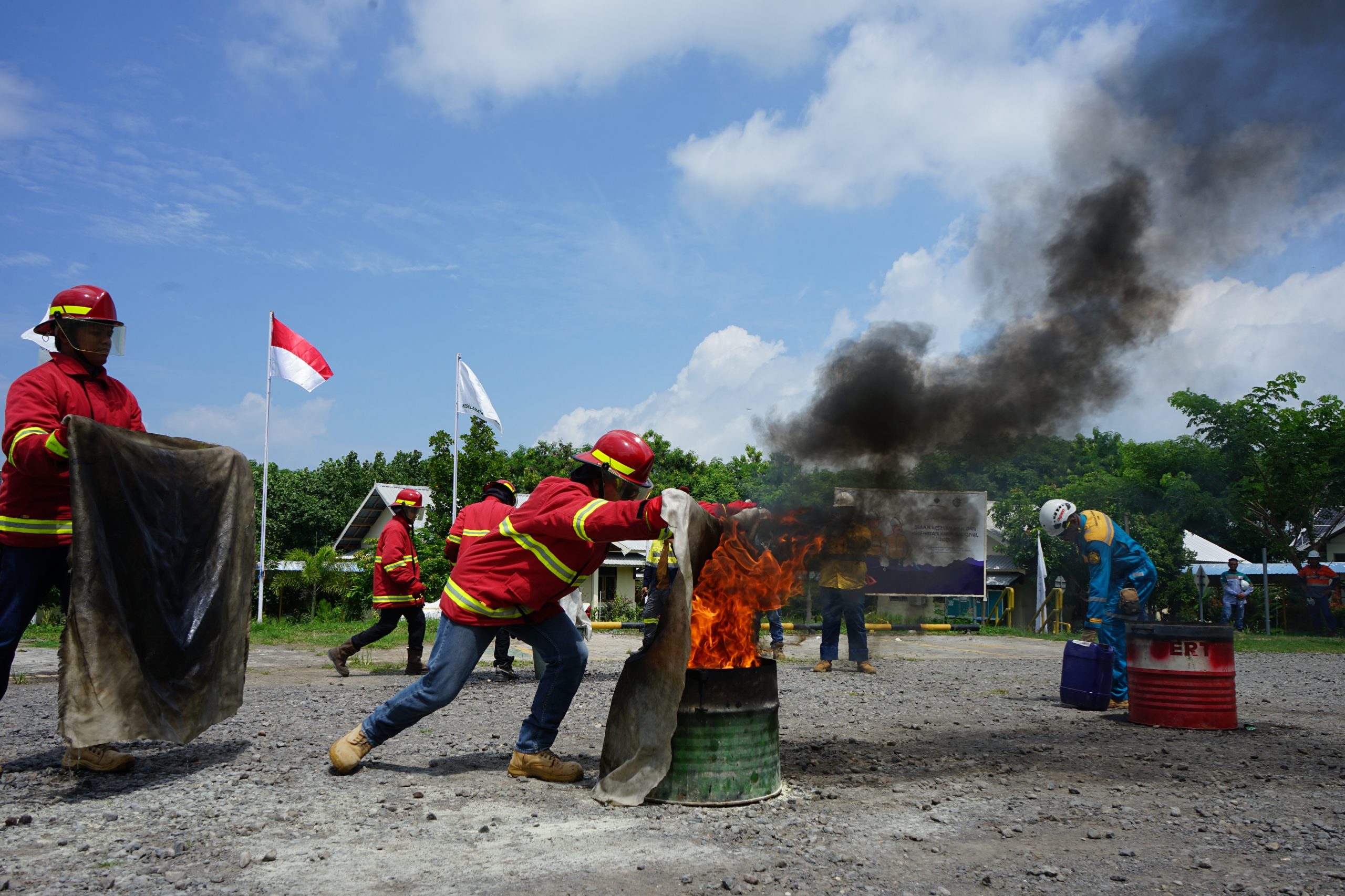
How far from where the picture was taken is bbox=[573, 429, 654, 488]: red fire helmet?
15.3 feet

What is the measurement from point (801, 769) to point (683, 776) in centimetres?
114

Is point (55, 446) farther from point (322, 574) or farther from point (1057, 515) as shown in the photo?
point (322, 574)

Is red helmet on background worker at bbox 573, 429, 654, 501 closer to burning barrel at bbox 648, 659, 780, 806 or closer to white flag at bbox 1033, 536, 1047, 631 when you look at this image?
burning barrel at bbox 648, 659, 780, 806

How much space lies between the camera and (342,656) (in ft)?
30.7

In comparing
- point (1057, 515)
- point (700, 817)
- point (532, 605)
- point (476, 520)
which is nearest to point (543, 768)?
point (532, 605)

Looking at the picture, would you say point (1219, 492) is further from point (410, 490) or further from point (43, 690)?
point (43, 690)

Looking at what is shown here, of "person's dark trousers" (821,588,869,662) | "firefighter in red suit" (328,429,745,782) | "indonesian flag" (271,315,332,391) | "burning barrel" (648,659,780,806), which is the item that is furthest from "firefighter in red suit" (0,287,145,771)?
"indonesian flag" (271,315,332,391)

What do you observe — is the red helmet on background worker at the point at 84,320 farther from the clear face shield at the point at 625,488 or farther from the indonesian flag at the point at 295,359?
the indonesian flag at the point at 295,359

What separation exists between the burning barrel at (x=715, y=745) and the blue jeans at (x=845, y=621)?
559 centimetres

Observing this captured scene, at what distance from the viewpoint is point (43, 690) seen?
311 inches

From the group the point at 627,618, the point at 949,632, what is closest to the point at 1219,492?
the point at 949,632

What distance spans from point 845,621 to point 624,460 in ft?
23.5

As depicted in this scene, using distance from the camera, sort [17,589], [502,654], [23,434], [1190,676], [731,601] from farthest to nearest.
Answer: [502,654], [1190,676], [731,601], [17,589], [23,434]

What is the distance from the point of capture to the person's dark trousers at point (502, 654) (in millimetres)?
9453
